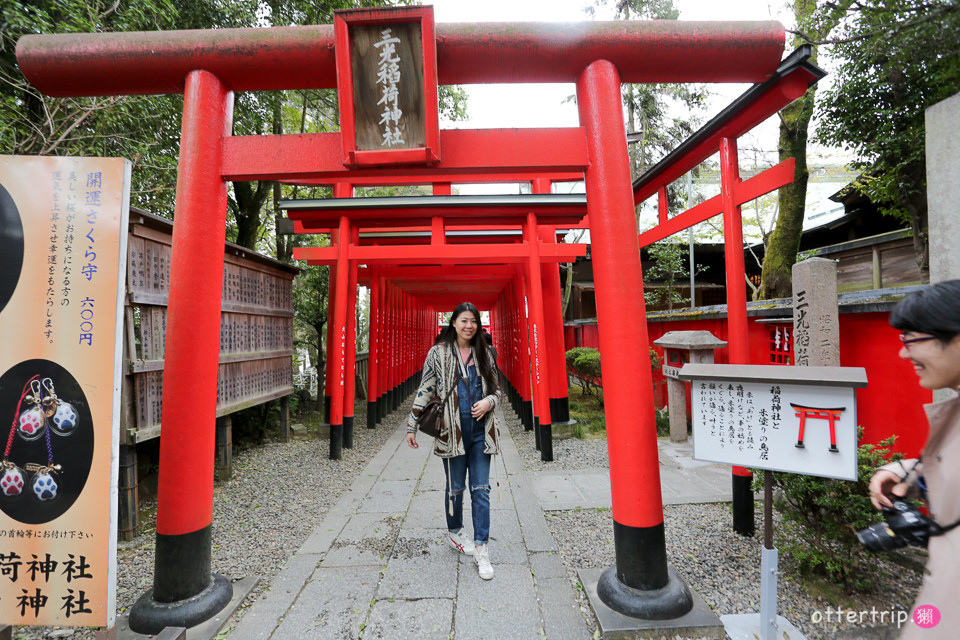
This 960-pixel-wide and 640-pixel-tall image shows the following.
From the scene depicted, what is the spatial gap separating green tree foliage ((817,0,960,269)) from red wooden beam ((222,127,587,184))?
15.7ft

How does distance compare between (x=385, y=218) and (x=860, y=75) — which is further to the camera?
(x=385, y=218)

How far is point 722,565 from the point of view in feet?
10.1

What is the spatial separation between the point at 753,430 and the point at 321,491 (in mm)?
4485

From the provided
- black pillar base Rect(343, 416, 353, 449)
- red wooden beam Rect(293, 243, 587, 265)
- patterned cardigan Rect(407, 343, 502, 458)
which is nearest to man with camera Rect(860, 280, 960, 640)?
patterned cardigan Rect(407, 343, 502, 458)

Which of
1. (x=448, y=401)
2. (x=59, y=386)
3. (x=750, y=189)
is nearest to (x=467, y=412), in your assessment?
(x=448, y=401)

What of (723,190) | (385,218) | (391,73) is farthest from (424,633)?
(385,218)

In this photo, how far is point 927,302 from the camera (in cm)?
135

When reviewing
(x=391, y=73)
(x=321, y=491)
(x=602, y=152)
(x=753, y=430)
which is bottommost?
(x=321, y=491)

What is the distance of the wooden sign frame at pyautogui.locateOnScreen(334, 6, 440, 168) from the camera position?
2646mm

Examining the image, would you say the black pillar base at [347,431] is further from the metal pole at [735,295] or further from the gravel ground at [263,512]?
the metal pole at [735,295]

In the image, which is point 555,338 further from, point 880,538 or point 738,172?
point 880,538

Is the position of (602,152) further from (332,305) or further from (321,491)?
(332,305)

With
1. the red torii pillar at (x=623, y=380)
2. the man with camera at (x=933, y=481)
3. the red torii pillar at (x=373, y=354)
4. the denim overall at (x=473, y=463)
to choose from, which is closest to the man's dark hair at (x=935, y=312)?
the man with camera at (x=933, y=481)

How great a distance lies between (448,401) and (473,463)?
47 centimetres
